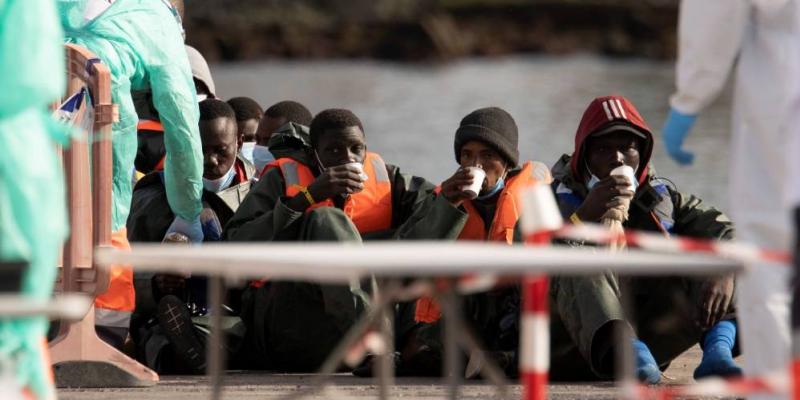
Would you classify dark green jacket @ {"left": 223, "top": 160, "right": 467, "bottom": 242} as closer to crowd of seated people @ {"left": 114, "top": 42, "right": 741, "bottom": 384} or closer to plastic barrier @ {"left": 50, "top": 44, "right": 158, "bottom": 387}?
crowd of seated people @ {"left": 114, "top": 42, "right": 741, "bottom": 384}

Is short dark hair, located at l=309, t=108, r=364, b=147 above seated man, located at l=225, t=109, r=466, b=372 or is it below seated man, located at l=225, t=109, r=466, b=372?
above

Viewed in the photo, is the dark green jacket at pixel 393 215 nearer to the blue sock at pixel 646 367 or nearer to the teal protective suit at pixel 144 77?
the teal protective suit at pixel 144 77

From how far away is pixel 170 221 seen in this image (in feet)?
29.3

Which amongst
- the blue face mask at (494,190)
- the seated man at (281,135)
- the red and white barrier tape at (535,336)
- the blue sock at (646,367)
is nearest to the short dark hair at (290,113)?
the seated man at (281,135)

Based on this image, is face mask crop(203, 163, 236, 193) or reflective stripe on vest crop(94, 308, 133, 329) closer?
reflective stripe on vest crop(94, 308, 133, 329)

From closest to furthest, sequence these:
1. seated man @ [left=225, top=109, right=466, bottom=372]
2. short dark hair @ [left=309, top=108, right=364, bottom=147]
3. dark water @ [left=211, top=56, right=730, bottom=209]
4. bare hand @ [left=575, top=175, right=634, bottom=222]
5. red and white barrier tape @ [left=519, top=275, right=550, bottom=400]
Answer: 1. red and white barrier tape @ [left=519, top=275, right=550, bottom=400]
2. bare hand @ [left=575, top=175, right=634, bottom=222]
3. seated man @ [left=225, top=109, right=466, bottom=372]
4. short dark hair @ [left=309, top=108, right=364, bottom=147]
5. dark water @ [left=211, top=56, right=730, bottom=209]

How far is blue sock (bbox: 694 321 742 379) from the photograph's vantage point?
780 centimetres

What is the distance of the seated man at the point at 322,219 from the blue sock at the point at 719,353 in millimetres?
1028

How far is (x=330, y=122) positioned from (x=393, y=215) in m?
0.49

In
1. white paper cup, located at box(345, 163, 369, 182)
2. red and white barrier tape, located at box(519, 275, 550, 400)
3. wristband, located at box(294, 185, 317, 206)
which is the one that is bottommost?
red and white barrier tape, located at box(519, 275, 550, 400)

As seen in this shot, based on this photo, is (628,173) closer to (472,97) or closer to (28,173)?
(28,173)

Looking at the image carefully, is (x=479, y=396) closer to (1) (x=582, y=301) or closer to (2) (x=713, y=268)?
(1) (x=582, y=301)

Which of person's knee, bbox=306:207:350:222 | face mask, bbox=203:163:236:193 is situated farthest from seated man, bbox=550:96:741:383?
face mask, bbox=203:163:236:193

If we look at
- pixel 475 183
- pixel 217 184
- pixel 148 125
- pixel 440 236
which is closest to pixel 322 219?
pixel 440 236
